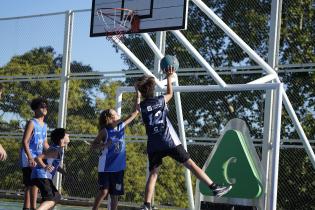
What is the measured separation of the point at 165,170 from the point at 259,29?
3.24 meters

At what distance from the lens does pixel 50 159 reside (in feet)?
31.2

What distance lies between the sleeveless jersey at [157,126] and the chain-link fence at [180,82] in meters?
3.06

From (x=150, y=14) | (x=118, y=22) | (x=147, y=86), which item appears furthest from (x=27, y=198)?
(x=150, y=14)

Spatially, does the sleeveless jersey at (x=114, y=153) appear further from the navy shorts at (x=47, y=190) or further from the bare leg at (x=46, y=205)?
the bare leg at (x=46, y=205)

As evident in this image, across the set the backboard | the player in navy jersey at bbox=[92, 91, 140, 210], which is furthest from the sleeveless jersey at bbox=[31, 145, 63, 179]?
the backboard

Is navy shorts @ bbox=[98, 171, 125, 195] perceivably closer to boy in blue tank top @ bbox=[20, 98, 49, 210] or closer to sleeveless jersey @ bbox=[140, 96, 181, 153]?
boy in blue tank top @ bbox=[20, 98, 49, 210]

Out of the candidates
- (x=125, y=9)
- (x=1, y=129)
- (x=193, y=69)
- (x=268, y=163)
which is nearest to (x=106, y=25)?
(x=125, y=9)

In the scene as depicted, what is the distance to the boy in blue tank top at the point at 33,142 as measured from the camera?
9.80m

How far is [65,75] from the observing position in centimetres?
1383

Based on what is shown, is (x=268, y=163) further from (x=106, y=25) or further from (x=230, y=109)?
(x=106, y=25)

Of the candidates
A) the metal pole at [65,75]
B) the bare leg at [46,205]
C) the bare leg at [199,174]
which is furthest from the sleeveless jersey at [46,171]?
the metal pole at [65,75]

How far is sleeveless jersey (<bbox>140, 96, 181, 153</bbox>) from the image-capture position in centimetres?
860

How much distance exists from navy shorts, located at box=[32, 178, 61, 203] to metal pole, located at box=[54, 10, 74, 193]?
401 cm

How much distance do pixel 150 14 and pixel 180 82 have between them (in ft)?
8.21
